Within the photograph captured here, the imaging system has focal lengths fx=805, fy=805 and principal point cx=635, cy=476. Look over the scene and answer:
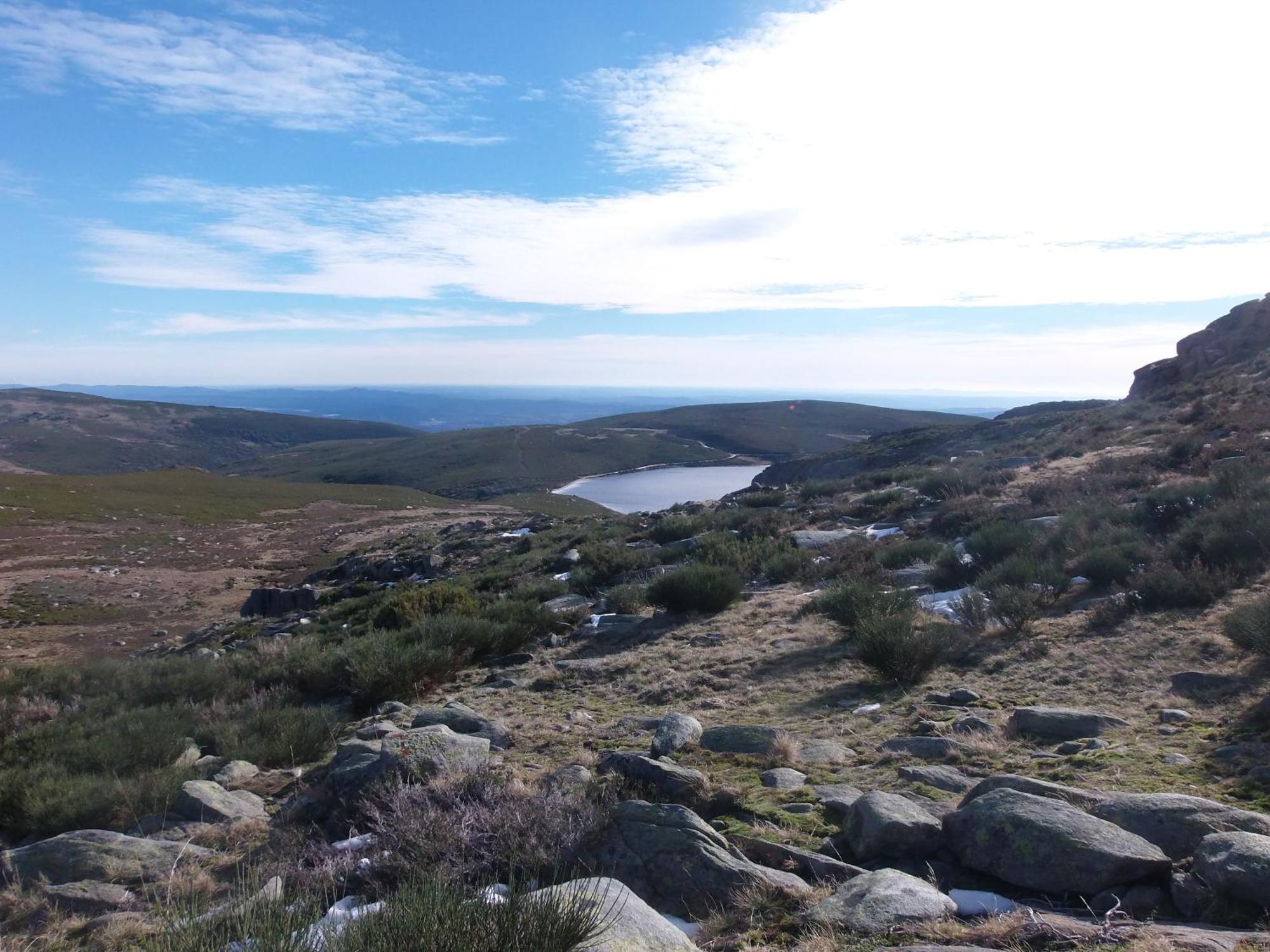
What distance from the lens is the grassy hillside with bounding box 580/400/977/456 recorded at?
3669 inches

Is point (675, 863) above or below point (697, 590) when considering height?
above

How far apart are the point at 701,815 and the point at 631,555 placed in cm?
1041

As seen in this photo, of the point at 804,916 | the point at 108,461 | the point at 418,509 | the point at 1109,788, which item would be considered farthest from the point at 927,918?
the point at 108,461

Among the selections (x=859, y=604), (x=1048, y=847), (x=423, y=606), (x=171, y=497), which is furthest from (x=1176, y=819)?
(x=171, y=497)

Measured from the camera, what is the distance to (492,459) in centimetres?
9831

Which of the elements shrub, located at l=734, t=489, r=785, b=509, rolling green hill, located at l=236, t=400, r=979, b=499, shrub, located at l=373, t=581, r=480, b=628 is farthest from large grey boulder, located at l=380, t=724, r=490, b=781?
rolling green hill, located at l=236, t=400, r=979, b=499

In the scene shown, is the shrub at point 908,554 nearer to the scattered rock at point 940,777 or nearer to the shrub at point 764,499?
the scattered rock at point 940,777

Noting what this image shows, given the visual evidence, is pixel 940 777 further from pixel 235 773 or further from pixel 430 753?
pixel 235 773

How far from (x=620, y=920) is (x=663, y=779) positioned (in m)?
1.66

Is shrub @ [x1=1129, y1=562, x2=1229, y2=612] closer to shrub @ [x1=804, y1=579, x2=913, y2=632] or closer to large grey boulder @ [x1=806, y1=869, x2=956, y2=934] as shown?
shrub @ [x1=804, y1=579, x2=913, y2=632]

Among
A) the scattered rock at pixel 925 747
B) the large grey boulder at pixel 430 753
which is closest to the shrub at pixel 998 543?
the scattered rock at pixel 925 747

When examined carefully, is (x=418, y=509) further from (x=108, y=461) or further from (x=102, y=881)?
(x=108, y=461)

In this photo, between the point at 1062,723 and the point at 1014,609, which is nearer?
the point at 1062,723

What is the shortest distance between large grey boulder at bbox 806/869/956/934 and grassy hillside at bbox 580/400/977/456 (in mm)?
81078
